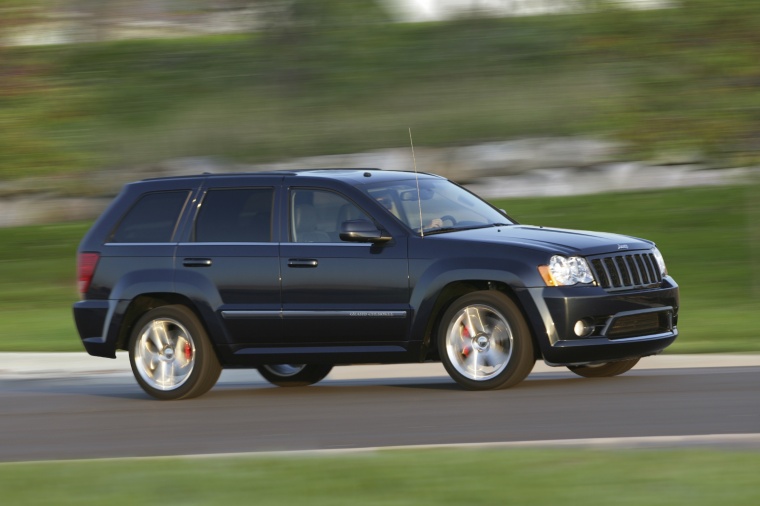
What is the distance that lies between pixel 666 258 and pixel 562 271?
10999mm

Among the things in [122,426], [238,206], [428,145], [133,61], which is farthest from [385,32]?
[122,426]

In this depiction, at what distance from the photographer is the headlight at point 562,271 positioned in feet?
32.3

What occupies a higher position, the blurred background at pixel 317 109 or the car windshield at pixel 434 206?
the blurred background at pixel 317 109

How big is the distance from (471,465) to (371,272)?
11.1 ft

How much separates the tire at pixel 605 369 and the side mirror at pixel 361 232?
6.33 ft

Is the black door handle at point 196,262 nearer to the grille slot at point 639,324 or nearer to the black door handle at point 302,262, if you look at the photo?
the black door handle at point 302,262

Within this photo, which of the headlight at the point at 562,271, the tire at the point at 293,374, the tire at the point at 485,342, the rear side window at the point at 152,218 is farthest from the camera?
the tire at the point at 293,374

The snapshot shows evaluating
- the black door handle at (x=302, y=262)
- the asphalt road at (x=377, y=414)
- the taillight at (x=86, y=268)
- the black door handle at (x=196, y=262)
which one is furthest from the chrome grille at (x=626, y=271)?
the taillight at (x=86, y=268)

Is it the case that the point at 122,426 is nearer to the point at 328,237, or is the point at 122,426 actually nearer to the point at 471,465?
the point at 328,237

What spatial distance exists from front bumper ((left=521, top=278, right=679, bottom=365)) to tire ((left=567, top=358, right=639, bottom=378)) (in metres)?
0.77

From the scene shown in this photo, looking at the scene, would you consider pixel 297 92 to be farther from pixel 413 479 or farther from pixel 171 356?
pixel 413 479

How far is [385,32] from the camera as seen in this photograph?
27.6 meters

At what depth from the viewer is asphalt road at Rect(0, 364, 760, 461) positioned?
8461mm

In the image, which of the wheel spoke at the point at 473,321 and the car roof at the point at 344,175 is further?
the car roof at the point at 344,175
